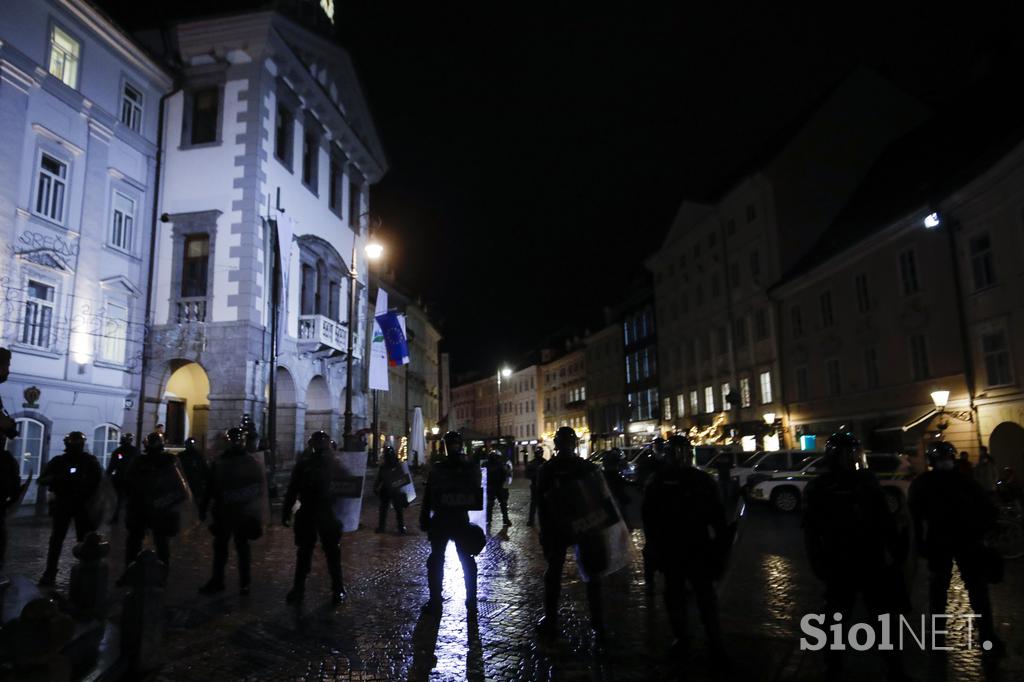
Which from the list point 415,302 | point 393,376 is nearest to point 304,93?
point 393,376

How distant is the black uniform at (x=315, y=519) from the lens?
8.20 meters

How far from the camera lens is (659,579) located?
9727 mm

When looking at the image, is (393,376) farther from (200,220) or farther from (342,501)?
(342,501)

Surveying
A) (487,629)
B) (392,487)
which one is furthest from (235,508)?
(392,487)

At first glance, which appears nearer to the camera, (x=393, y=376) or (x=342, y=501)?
(x=342, y=501)

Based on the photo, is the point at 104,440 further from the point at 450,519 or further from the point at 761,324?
the point at 761,324

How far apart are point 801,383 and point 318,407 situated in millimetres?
21965

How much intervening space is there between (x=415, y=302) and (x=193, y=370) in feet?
125

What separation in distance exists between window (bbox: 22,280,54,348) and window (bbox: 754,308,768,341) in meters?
31.5

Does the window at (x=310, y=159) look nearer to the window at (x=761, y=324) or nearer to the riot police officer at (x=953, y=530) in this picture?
the window at (x=761, y=324)

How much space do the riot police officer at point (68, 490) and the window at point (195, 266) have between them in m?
14.6

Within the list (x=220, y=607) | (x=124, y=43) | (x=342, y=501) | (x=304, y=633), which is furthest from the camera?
(x=124, y=43)

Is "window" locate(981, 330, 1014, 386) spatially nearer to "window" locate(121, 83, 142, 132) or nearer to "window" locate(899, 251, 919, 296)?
"window" locate(899, 251, 919, 296)

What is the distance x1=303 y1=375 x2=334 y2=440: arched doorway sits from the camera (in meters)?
Answer: 27.9
